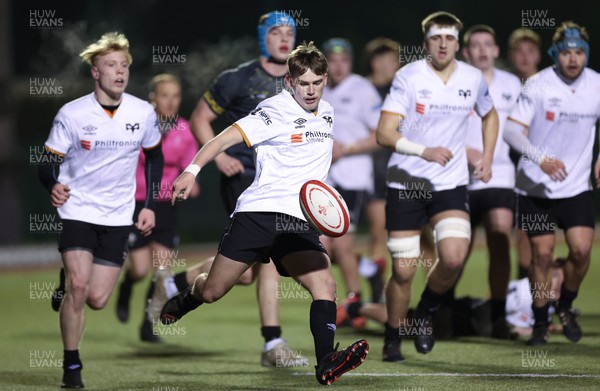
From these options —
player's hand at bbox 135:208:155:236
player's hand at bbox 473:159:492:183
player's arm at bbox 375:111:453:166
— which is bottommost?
player's hand at bbox 135:208:155:236

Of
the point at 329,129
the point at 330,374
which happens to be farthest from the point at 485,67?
the point at 330,374

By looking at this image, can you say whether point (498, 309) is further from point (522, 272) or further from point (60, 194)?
point (60, 194)

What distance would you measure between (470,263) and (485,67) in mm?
7921

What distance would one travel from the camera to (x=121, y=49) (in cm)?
835

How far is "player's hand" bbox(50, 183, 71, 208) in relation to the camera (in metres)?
8.02

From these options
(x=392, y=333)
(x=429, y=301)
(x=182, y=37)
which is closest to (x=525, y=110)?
(x=429, y=301)

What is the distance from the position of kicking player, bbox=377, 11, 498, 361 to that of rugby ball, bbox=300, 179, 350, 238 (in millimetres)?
1668

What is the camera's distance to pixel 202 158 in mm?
7070

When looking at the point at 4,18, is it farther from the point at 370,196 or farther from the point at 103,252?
the point at 103,252

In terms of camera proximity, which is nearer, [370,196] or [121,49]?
[121,49]

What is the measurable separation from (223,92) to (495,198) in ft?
8.25

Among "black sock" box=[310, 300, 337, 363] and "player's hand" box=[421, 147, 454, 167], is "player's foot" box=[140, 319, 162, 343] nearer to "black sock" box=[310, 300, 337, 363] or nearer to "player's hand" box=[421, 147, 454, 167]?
"player's hand" box=[421, 147, 454, 167]

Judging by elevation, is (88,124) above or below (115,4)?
below

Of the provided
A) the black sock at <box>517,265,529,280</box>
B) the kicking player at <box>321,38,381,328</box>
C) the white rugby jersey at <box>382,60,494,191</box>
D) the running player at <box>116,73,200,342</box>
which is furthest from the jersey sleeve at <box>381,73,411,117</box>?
the kicking player at <box>321,38,381,328</box>
